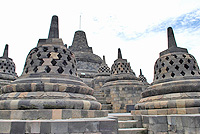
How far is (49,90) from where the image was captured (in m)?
5.20

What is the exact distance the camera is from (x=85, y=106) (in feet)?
17.5

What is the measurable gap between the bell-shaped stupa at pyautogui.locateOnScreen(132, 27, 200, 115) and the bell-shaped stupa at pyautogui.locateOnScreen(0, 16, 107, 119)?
228cm

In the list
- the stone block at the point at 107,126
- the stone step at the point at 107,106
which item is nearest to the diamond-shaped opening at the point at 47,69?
the stone block at the point at 107,126

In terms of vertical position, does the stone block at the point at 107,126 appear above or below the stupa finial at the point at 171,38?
below

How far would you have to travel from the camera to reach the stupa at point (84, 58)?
23466 mm

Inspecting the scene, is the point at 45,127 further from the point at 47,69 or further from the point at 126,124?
the point at 126,124

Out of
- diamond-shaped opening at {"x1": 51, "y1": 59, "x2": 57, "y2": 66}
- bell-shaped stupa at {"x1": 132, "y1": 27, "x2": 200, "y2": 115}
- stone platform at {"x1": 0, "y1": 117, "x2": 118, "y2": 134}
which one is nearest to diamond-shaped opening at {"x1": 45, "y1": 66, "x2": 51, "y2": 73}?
diamond-shaped opening at {"x1": 51, "y1": 59, "x2": 57, "y2": 66}

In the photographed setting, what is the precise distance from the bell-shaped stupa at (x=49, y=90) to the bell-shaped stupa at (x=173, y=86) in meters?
2.28

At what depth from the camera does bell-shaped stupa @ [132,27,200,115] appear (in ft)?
19.3

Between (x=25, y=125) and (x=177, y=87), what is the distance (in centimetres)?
544

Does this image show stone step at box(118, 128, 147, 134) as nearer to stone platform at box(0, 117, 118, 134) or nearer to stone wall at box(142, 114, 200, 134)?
stone wall at box(142, 114, 200, 134)

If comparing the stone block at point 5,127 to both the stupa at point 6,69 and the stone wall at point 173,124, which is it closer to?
the stone wall at point 173,124

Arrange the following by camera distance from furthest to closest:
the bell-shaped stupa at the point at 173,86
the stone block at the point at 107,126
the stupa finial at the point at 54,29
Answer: the stupa finial at the point at 54,29, the bell-shaped stupa at the point at 173,86, the stone block at the point at 107,126

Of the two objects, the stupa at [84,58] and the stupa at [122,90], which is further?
the stupa at [84,58]
